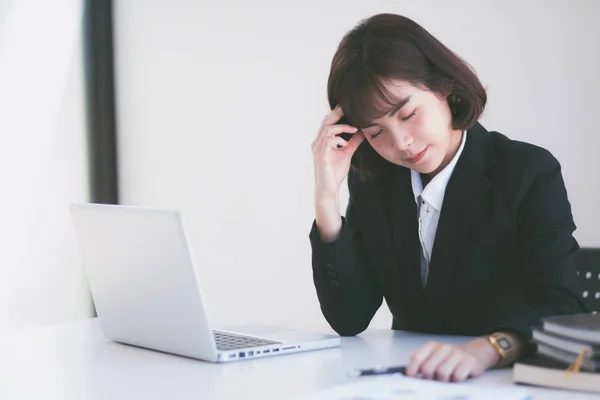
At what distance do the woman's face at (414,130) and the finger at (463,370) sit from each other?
1.77 ft

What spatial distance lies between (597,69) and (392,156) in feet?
3.48

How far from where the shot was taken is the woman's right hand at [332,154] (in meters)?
1.82

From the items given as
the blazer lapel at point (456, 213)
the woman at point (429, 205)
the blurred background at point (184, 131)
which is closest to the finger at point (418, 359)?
the woman at point (429, 205)

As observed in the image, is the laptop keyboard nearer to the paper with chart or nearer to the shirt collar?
the paper with chart

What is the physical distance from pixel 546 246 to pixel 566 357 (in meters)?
0.42

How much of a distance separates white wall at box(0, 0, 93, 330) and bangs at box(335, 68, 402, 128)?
2.04 m

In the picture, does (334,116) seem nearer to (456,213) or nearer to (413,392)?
(456,213)

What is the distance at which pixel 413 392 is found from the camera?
1.16 metres

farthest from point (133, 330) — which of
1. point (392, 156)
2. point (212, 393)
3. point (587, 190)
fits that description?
point (587, 190)

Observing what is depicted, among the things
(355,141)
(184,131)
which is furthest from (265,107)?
(355,141)

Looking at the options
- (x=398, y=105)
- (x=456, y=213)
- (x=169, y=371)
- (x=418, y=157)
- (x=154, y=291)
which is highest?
(x=398, y=105)

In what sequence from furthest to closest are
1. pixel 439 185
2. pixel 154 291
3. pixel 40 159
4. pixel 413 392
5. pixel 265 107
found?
pixel 40 159
pixel 265 107
pixel 439 185
pixel 154 291
pixel 413 392

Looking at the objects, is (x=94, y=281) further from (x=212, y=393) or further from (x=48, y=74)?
(x=48, y=74)

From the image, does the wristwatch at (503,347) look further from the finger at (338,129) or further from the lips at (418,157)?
the finger at (338,129)
